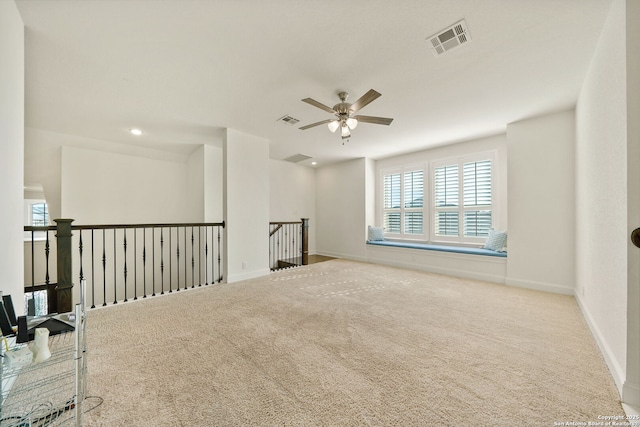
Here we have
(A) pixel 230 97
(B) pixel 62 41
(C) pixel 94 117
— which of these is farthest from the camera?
(C) pixel 94 117

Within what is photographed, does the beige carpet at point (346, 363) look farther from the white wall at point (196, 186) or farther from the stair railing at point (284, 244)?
the stair railing at point (284, 244)

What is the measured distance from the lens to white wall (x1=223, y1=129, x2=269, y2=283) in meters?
4.15

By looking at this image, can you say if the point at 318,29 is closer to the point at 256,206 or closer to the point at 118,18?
the point at 118,18

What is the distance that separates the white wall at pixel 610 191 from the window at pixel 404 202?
2.93 meters

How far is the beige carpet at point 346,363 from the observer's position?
4.48 ft

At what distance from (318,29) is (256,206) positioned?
A: 3.15m

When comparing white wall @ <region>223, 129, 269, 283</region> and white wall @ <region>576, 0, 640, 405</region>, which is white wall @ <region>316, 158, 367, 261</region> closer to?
white wall @ <region>223, 129, 269, 283</region>

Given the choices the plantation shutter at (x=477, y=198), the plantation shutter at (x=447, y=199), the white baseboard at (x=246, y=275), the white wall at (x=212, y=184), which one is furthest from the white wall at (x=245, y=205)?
the plantation shutter at (x=477, y=198)

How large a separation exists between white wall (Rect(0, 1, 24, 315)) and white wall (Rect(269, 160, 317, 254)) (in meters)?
4.75

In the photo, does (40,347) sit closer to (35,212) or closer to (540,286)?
(540,286)

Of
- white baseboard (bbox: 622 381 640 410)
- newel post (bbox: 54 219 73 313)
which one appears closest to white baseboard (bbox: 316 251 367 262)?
white baseboard (bbox: 622 381 640 410)

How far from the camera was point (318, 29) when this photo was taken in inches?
76.9

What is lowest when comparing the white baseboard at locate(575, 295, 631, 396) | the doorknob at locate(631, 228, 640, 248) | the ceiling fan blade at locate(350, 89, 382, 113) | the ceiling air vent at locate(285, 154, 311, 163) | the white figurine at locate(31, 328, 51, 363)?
the white baseboard at locate(575, 295, 631, 396)

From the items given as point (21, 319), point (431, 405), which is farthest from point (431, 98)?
point (21, 319)
